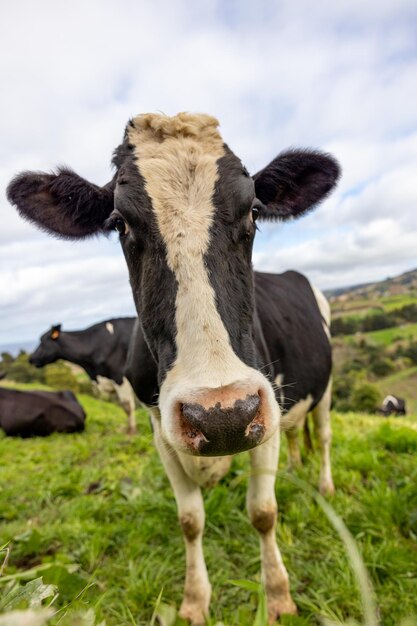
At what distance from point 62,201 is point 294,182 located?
67.3 inches

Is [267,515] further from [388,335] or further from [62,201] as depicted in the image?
Result: [388,335]

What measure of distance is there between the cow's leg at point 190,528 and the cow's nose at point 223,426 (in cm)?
111

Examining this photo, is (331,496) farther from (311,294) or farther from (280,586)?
(311,294)

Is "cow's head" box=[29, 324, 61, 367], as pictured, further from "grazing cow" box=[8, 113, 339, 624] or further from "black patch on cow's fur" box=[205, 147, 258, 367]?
"black patch on cow's fur" box=[205, 147, 258, 367]

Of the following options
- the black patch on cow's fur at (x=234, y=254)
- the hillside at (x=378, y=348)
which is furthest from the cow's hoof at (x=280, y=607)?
the hillside at (x=378, y=348)

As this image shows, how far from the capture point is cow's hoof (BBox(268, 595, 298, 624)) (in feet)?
8.18

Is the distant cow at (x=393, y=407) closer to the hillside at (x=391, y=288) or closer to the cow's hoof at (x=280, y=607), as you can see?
the cow's hoof at (x=280, y=607)

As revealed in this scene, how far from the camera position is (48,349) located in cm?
1209

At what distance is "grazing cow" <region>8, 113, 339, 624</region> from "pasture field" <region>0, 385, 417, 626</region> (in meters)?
0.27

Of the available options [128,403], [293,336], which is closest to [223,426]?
[293,336]

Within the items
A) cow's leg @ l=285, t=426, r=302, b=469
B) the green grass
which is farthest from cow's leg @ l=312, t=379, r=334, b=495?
the green grass

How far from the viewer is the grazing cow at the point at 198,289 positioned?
1611mm

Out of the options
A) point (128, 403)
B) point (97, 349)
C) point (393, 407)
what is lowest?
point (393, 407)

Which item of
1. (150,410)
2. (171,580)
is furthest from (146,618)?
(150,410)
